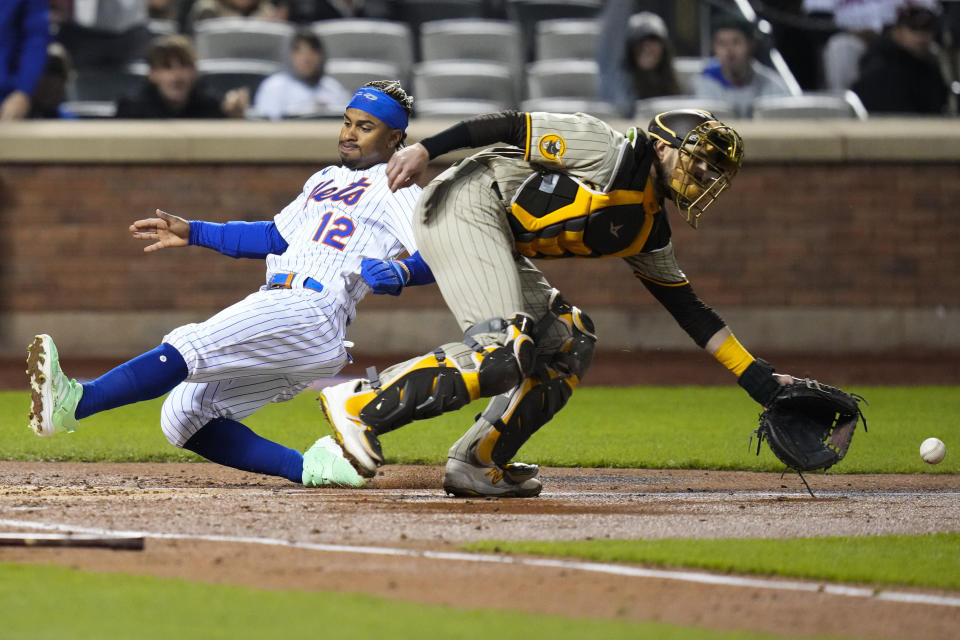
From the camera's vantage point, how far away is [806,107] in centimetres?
1211

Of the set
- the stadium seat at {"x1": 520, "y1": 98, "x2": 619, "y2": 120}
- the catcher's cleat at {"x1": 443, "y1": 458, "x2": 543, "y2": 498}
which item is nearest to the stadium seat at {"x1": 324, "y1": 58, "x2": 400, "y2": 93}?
the stadium seat at {"x1": 520, "y1": 98, "x2": 619, "y2": 120}

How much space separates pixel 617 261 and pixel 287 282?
266 inches

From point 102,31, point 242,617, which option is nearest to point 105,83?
→ point 102,31

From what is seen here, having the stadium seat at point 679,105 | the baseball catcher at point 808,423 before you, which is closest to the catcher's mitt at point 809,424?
the baseball catcher at point 808,423

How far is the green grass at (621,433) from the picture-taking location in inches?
260

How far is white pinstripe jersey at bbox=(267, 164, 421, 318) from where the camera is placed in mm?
5160

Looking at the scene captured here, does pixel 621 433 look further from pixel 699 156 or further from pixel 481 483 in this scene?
pixel 699 156

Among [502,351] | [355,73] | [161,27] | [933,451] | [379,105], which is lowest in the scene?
[933,451]

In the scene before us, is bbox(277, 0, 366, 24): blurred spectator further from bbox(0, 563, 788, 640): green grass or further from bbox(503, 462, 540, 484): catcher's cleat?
bbox(0, 563, 788, 640): green grass

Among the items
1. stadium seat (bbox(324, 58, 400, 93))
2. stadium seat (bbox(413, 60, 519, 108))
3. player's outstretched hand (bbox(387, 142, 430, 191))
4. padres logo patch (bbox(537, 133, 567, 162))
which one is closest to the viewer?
player's outstretched hand (bbox(387, 142, 430, 191))

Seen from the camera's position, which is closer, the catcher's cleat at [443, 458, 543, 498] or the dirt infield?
the dirt infield

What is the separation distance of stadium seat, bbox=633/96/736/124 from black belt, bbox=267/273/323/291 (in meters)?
6.73

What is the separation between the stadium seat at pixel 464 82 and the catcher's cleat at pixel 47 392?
7855mm

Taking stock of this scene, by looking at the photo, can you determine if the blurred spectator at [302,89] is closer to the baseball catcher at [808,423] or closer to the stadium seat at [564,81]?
the stadium seat at [564,81]
